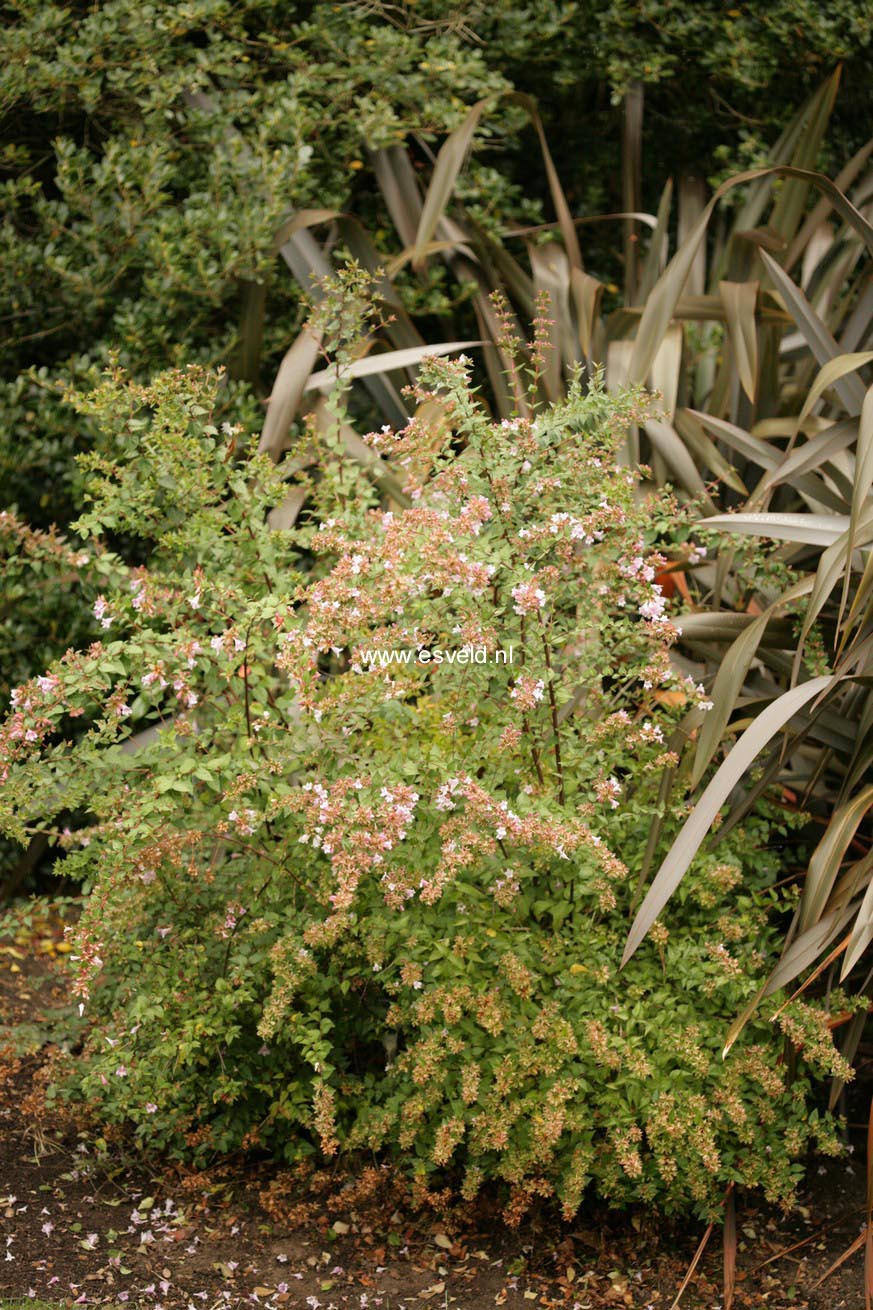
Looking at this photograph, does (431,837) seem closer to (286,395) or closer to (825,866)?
(825,866)

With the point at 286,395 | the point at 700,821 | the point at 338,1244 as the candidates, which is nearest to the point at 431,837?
the point at 700,821

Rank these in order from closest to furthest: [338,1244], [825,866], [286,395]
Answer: [825,866] → [338,1244] → [286,395]

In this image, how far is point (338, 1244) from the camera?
8.79ft

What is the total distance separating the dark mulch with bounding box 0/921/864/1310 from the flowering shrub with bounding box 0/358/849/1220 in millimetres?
119

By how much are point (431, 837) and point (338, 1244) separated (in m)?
0.85

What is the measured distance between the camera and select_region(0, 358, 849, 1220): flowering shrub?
2402mm

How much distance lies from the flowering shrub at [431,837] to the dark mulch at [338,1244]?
12 centimetres

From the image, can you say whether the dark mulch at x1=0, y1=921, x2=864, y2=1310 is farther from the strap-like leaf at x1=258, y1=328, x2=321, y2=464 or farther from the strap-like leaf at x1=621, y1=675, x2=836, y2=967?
the strap-like leaf at x1=258, y1=328, x2=321, y2=464

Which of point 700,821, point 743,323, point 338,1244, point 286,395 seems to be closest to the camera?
point 700,821

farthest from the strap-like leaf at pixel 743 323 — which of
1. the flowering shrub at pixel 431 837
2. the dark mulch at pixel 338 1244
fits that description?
the dark mulch at pixel 338 1244

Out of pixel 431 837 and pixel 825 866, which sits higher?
pixel 431 837

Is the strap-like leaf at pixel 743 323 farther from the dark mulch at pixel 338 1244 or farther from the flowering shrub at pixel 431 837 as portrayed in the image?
the dark mulch at pixel 338 1244

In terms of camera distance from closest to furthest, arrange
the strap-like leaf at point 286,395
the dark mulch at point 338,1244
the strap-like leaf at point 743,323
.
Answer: the dark mulch at point 338,1244 → the strap-like leaf at point 743,323 → the strap-like leaf at point 286,395

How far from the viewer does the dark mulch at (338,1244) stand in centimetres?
250
